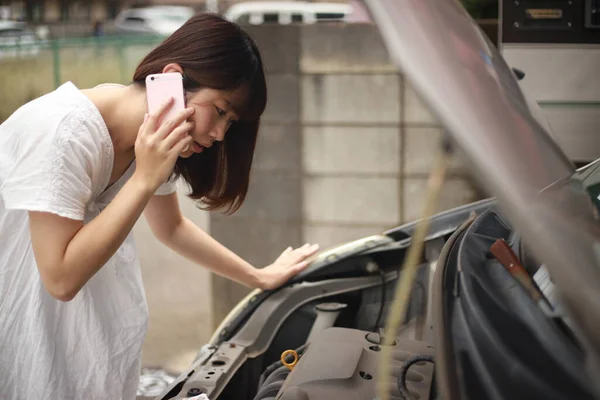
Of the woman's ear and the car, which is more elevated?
the woman's ear

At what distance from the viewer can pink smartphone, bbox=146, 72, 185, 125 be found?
1361 mm

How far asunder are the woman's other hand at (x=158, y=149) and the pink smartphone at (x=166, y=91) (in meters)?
0.02

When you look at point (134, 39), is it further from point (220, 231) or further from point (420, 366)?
point (420, 366)

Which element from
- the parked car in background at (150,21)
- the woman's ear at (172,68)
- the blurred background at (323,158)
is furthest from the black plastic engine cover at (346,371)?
the parked car in background at (150,21)

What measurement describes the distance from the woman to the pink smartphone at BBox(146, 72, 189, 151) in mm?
17

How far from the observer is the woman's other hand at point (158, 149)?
4.33ft

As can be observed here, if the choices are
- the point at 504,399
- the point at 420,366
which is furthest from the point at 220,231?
the point at 504,399

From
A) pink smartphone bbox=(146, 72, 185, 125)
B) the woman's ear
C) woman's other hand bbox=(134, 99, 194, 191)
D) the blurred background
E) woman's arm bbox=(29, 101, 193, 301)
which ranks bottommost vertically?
the blurred background

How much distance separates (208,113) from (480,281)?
23.1 inches

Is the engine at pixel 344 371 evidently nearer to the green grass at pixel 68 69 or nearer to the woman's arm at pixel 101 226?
the woman's arm at pixel 101 226

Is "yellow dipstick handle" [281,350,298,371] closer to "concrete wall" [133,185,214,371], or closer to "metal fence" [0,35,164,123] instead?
"concrete wall" [133,185,214,371]

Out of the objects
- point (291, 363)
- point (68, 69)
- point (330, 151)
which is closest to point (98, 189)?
point (291, 363)

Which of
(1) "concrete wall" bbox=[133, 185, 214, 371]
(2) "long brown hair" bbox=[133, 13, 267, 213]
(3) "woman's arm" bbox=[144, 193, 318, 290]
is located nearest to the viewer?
(2) "long brown hair" bbox=[133, 13, 267, 213]

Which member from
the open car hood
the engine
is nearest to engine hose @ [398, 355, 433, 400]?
the engine
